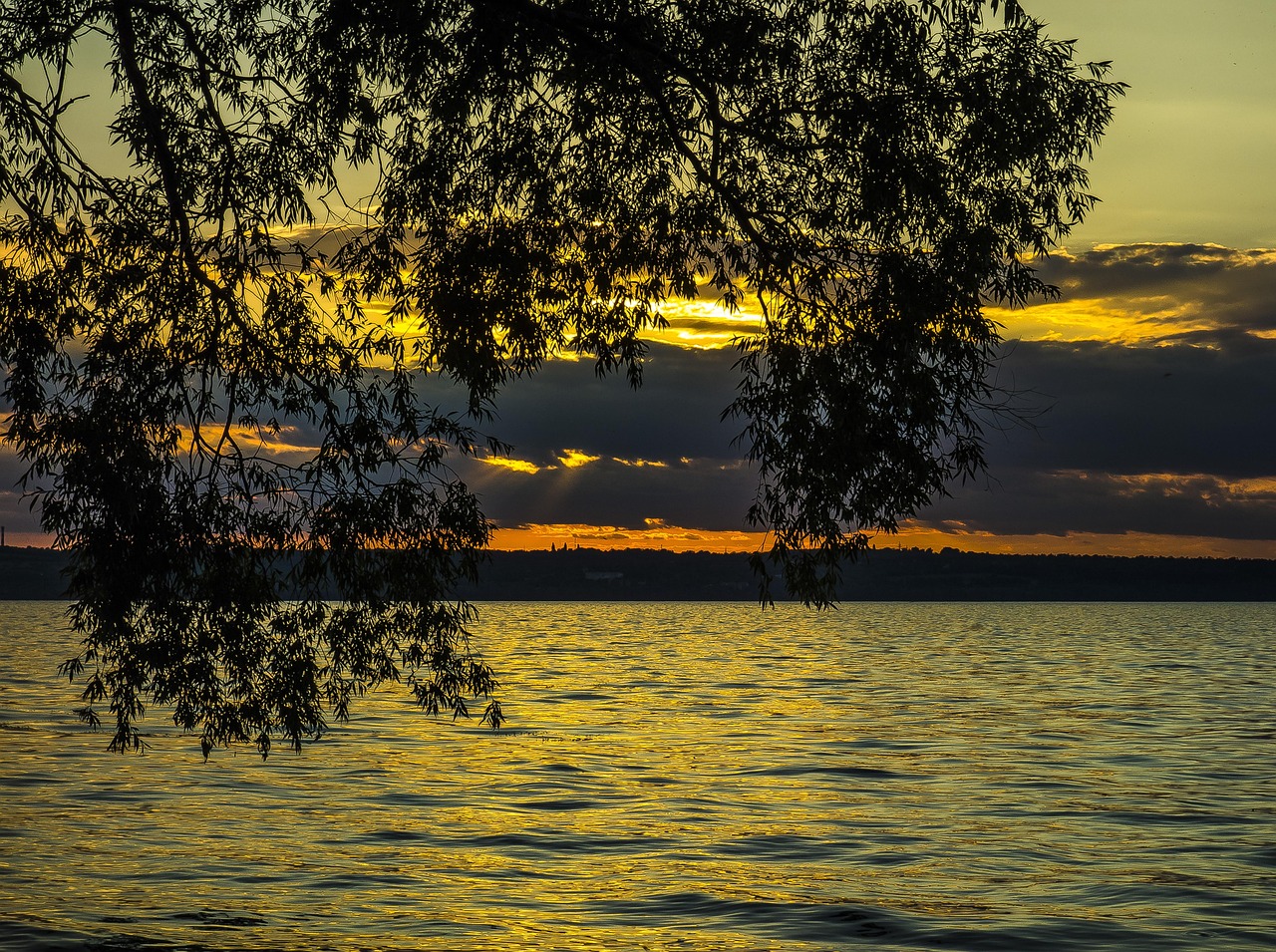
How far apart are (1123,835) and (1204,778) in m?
6.34

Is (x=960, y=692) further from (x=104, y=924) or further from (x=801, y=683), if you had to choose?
(x=104, y=924)

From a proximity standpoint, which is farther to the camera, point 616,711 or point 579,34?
point 616,711

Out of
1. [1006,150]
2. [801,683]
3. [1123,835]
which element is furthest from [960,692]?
[1006,150]

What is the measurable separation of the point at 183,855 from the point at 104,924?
325cm

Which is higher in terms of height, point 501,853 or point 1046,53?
point 1046,53

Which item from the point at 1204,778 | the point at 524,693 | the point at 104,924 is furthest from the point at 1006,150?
the point at 524,693

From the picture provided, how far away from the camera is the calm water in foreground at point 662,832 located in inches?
517

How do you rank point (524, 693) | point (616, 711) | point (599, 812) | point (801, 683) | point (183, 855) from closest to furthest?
point (183, 855), point (599, 812), point (616, 711), point (524, 693), point (801, 683)

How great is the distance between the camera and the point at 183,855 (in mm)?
16219

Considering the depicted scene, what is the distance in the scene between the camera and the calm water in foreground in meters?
13.1

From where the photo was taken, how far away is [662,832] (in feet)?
59.0

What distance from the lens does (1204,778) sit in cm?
2316

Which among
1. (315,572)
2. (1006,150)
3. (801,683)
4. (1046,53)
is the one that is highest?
(1046,53)

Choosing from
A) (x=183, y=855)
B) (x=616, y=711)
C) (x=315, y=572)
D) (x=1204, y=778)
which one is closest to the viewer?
(x=315, y=572)
